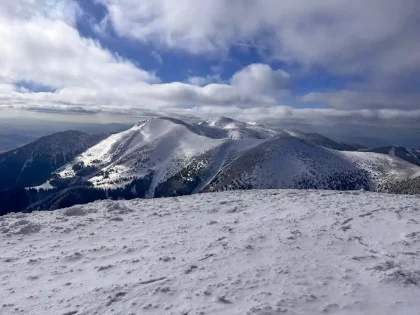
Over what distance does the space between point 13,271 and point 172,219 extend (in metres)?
9.13

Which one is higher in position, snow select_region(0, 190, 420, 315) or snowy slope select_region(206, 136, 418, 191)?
snow select_region(0, 190, 420, 315)

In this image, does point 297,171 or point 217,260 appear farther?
point 297,171

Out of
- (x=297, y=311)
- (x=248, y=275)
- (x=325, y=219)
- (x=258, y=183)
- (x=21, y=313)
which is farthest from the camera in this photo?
(x=258, y=183)

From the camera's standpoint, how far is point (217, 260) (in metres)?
13.1

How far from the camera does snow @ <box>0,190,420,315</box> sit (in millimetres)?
9805

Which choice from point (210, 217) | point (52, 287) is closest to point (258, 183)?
point (210, 217)

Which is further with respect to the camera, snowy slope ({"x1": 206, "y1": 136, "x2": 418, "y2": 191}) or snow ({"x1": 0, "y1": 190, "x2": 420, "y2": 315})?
snowy slope ({"x1": 206, "y1": 136, "x2": 418, "y2": 191})

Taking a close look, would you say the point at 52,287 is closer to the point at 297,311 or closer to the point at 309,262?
the point at 297,311

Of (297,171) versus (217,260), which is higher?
(217,260)

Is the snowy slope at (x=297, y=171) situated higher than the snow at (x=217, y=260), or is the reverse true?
the snow at (x=217, y=260)

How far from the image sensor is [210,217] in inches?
825

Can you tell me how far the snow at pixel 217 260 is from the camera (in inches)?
386

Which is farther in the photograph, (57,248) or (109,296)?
(57,248)

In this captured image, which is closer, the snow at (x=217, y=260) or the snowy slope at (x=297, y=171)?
the snow at (x=217, y=260)
